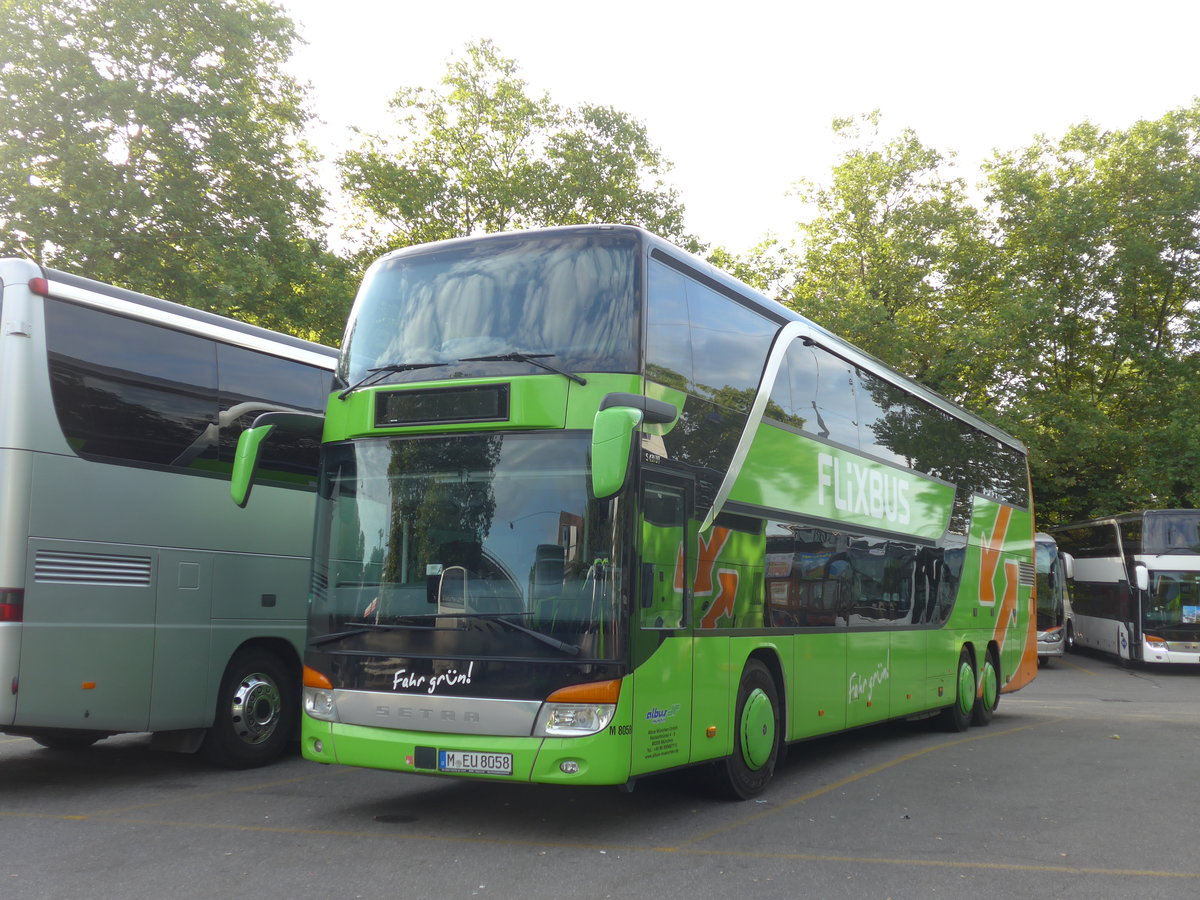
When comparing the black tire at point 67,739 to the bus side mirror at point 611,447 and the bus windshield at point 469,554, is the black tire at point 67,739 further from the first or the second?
the bus side mirror at point 611,447

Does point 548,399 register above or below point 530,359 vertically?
below

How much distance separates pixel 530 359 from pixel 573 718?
228 cm

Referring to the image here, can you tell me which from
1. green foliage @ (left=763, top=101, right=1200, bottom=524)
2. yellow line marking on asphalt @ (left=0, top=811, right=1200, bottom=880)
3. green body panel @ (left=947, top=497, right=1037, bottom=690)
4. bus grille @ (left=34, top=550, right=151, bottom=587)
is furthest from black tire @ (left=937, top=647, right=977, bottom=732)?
green foliage @ (left=763, top=101, right=1200, bottom=524)

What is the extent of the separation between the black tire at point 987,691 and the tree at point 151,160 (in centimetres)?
1402

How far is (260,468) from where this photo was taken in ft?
35.1

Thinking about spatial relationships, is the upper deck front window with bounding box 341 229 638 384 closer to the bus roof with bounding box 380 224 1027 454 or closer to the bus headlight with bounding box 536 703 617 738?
the bus roof with bounding box 380 224 1027 454

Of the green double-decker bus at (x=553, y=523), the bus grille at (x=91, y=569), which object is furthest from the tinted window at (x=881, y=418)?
the bus grille at (x=91, y=569)

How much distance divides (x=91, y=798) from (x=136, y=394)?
10.1ft

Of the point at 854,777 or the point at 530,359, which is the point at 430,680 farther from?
the point at 854,777

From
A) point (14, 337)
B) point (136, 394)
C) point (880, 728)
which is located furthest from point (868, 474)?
point (14, 337)

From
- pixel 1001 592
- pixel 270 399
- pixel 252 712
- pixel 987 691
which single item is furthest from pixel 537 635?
pixel 1001 592

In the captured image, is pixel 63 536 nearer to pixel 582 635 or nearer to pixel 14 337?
pixel 14 337

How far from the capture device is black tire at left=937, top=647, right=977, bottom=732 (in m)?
15.0

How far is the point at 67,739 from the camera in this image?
35.3 feet
